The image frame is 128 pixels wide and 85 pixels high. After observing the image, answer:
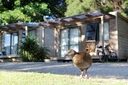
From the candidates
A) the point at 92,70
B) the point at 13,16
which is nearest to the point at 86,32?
the point at 92,70

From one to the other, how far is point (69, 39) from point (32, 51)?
336 centimetres

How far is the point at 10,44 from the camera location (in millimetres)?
22453

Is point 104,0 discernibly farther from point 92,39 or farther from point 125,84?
point 125,84

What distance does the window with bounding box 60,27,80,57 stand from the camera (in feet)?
57.0

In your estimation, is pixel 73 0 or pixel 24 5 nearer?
pixel 73 0

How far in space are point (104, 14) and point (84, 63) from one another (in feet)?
32.1

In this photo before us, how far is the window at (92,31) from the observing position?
16281 mm

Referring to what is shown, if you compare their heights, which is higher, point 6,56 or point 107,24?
point 107,24

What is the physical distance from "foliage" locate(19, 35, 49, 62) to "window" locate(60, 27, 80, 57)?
2.04 meters

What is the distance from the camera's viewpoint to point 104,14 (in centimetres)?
1441

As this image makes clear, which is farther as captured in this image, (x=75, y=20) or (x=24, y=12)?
(x=24, y=12)

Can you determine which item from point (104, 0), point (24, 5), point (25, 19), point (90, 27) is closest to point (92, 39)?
point (90, 27)

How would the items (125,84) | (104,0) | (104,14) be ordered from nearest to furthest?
(125,84)
(104,14)
(104,0)

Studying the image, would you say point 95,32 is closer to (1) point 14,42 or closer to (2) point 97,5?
(2) point 97,5
